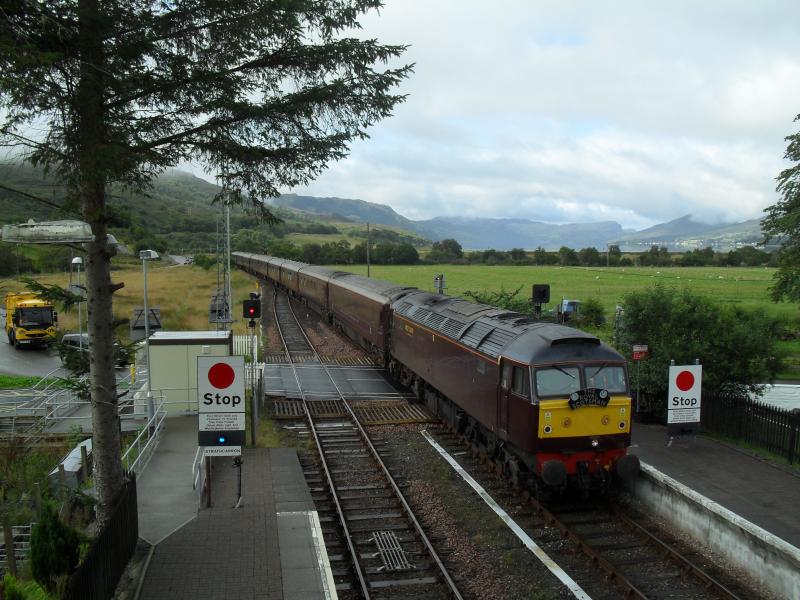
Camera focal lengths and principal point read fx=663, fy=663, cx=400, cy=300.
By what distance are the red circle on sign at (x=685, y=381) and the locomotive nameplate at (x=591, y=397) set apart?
3054mm

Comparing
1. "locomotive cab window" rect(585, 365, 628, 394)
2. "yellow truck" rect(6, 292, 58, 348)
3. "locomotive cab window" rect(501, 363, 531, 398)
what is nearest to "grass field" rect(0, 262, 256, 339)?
"yellow truck" rect(6, 292, 58, 348)

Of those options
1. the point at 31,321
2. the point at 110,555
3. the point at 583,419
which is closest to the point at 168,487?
the point at 110,555

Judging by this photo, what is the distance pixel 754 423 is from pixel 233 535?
12.9 meters

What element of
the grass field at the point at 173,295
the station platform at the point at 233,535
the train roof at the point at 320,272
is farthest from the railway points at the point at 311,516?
the train roof at the point at 320,272

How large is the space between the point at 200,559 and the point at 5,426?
12.3 m

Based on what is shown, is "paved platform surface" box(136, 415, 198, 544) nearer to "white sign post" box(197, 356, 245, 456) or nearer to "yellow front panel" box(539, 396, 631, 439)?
"white sign post" box(197, 356, 245, 456)

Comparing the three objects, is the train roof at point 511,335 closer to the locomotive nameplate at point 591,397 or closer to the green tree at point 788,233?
the locomotive nameplate at point 591,397

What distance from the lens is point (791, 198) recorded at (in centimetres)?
2219

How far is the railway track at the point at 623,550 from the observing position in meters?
9.34

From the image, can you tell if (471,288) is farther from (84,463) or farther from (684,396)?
(84,463)

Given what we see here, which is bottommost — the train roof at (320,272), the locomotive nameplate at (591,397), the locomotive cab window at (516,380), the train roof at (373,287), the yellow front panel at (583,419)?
the yellow front panel at (583,419)

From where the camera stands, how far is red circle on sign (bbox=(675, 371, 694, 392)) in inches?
545

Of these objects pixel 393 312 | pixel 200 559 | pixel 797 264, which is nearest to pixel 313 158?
pixel 200 559

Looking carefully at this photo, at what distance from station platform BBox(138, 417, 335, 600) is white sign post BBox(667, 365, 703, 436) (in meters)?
7.71
